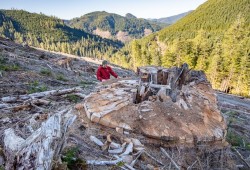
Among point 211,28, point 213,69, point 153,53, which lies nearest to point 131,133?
point 213,69

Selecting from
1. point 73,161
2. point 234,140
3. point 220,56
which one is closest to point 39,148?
point 73,161

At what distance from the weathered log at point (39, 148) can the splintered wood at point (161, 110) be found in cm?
157

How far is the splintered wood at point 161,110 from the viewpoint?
4.58m

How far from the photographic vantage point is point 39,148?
9.50ft

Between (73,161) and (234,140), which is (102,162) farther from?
(234,140)

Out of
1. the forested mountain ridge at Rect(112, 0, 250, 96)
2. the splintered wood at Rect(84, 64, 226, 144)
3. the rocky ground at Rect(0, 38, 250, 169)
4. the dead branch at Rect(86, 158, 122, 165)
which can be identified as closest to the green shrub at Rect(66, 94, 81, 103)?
the rocky ground at Rect(0, 38, 250, 169)

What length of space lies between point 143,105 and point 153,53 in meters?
51.8

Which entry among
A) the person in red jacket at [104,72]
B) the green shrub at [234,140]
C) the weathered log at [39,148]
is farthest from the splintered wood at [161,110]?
the person in red jacket at [104,72]

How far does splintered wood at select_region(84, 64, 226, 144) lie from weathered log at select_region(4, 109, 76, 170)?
157cm

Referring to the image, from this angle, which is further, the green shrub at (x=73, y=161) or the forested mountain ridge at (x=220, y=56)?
the forested mountain ridge at (x=220, y=56)

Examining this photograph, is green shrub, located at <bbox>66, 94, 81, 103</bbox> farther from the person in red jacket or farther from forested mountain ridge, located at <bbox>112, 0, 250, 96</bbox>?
forested mountain ridge, located at <bbox>112, 0, 250, 96</bbox>

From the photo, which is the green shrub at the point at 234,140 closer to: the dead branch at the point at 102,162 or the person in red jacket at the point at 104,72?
the dead branch at the point at 102,162

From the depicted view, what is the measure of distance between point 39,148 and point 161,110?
9.53ft

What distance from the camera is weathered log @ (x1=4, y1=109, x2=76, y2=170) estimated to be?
108 inches
